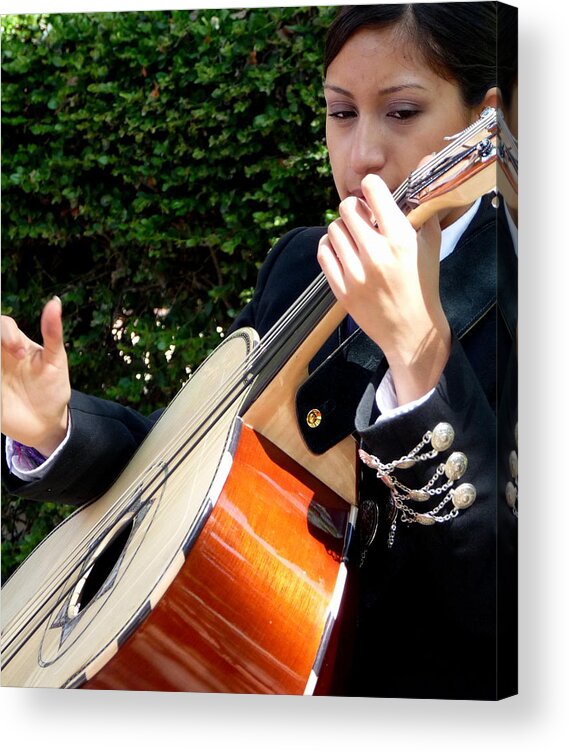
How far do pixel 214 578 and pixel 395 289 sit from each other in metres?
0.56

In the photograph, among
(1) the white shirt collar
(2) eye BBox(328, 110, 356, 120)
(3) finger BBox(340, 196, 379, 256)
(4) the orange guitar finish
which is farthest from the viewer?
(2) eye BBox(328, 110, 356, 120)

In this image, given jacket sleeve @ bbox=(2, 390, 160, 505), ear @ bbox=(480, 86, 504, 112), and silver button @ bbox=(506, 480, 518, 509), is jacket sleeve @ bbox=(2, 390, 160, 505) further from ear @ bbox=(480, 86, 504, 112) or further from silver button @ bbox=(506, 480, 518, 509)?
ear @ bbox=(480, 86, 504, 112)

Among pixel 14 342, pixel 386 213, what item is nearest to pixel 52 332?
pixel 14 342

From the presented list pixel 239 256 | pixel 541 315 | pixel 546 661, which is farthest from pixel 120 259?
pixel 546 661

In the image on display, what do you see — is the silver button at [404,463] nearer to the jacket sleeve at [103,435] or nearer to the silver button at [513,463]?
the silver button at [513,463]

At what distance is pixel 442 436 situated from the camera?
1.92 metres

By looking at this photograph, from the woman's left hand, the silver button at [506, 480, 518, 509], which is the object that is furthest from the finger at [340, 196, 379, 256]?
the silver button at [506, 480, 518, 509]

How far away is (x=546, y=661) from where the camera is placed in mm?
2311

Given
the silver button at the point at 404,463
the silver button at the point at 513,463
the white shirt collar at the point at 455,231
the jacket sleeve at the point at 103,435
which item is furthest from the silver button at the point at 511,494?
the jacket sleeve at the point at 103,435

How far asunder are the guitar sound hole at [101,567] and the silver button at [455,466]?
1.89 feet

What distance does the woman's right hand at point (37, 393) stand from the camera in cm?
238

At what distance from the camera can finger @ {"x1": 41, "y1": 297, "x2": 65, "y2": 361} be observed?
2.35m

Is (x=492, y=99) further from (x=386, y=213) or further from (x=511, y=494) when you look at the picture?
(x=511, y=494)

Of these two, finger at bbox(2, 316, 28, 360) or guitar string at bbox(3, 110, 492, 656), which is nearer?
guitar string at bbox(3, 110, 492, 656)
